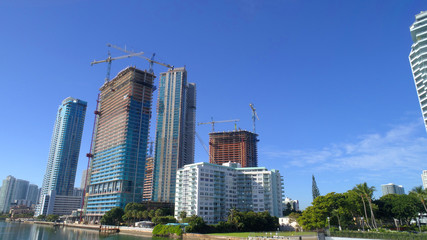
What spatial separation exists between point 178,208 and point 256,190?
1885 inches

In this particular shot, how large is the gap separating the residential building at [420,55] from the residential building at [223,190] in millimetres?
88937

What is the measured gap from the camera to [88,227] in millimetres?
179000

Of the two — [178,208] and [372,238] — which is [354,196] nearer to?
[372,238]

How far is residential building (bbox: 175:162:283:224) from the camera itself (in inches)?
5846

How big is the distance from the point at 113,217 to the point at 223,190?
68399 millimetres

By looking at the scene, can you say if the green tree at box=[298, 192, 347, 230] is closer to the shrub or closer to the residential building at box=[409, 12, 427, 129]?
the shrub

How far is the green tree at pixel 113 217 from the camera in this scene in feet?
550

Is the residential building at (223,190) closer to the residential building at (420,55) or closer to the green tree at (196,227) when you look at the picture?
the green tree at (196,227)

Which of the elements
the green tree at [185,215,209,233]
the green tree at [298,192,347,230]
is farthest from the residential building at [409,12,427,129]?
the green tree at [185,215,209,233]

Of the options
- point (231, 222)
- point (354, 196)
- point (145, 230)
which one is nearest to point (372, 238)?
point (354, 196)

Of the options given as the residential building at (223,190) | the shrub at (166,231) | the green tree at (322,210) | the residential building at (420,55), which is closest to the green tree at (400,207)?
the green tree at (322,210)

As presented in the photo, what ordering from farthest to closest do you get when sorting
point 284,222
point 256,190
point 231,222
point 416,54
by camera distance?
point 256,190
point 416,54
point 284,222
point 231,222

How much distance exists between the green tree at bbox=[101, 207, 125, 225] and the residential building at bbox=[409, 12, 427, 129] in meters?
177

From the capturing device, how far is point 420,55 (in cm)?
14512
